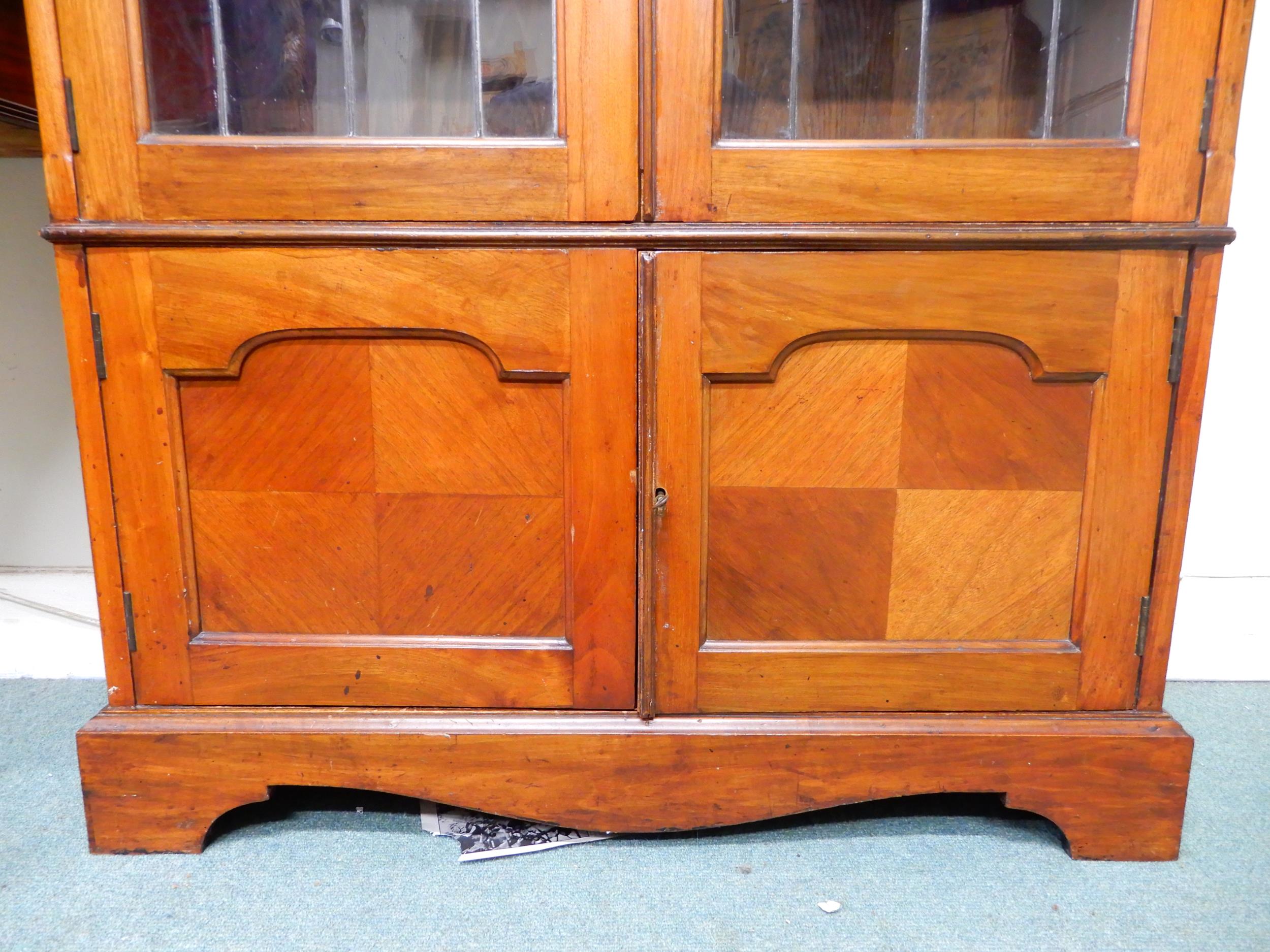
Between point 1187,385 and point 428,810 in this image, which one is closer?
point 1187,385

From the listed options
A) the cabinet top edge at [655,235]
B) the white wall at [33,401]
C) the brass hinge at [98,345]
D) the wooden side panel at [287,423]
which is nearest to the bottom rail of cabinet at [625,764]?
the wooden side panel at [287,423]

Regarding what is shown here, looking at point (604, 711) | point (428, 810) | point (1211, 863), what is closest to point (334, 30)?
point (604, 711)

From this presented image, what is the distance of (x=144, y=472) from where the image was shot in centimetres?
94

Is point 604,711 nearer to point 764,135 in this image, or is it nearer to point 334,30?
point 764,135

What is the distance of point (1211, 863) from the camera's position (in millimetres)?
998

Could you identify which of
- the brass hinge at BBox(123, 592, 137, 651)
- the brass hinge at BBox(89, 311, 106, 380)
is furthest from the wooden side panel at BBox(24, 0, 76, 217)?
the brass hinge at BBox(123, 592, 137, 651)

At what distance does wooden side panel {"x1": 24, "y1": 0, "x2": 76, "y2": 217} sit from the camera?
33.4 inches

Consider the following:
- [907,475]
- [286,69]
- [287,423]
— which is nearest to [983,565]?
[907,475]

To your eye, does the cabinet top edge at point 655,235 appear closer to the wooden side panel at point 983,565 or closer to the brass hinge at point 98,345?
the brass hinge at point 98,345

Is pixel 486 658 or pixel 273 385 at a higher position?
pixel 273 385

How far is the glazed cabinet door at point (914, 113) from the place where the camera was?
87 centimetres

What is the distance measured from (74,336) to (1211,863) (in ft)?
4.82

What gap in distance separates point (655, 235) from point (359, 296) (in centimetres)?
33

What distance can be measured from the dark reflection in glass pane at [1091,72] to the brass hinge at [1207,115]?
0.26 ft
